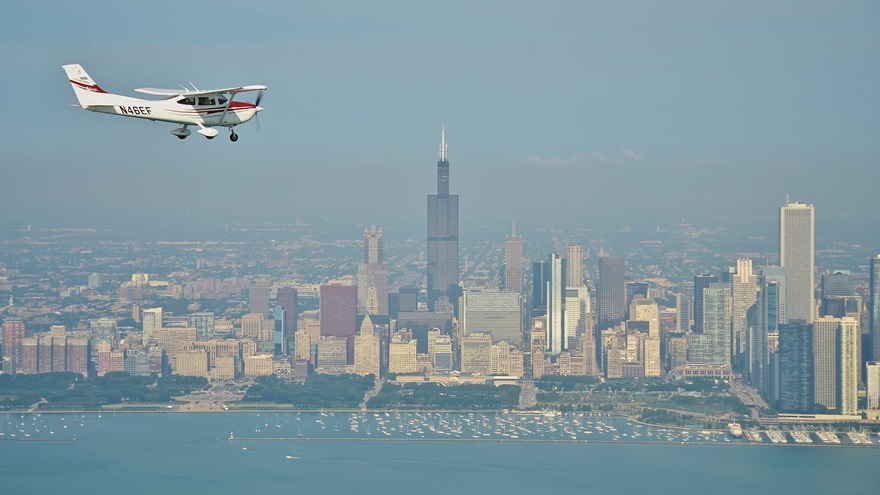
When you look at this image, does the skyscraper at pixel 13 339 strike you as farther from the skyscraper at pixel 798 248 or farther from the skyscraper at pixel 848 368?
the skyscraper at pixel 848 368

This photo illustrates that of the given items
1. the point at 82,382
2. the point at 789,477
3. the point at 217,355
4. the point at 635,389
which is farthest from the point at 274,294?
the point at 789,477

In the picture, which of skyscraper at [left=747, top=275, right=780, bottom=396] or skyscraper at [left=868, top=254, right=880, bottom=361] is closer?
skyscraper at [left=868, top=254, right=880, bottom=361]

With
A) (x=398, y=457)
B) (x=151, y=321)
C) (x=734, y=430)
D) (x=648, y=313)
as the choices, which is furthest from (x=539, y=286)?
(x=398, y=457)

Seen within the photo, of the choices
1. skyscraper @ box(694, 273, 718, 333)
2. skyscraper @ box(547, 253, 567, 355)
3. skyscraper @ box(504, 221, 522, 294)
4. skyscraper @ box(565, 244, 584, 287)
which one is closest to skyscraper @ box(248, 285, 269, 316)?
skyscraper @ box(504, 221, 522, 294)

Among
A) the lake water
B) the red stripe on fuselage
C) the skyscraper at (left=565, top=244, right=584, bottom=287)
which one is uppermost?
the red stripe on fuselage

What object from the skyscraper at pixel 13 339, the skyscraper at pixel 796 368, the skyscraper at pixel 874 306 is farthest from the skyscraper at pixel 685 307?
the skyscraper at pixel 13 339

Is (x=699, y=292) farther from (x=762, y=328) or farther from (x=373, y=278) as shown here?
(x=373, y=278)

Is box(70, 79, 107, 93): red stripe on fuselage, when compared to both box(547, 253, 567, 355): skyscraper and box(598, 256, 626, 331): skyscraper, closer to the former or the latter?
box(547, 253, 567, 355): skyscraper
